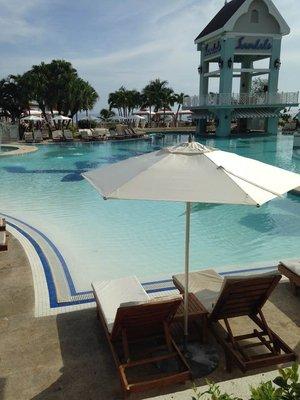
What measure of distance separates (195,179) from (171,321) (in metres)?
1.45

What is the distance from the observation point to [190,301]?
4133 millimetres

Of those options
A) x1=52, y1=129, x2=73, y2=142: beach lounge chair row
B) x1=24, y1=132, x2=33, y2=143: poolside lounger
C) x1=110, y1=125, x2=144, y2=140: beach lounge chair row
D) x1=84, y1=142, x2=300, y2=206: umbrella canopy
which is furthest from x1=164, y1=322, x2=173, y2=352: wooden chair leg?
x1=110, y1=125, x2=144, y2=140: beach lounge chair row

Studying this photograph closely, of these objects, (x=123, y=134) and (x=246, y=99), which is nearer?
(x=123, y=134)

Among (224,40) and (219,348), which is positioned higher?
(224,40)

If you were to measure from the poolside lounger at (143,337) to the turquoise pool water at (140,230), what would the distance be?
2.20 meters

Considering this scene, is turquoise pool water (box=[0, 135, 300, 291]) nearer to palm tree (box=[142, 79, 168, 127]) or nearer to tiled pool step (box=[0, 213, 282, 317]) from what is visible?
tiled pool step (box=[0, 213, 282, 317])

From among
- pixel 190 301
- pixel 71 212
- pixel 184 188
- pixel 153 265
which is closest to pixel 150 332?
pixel 190 301

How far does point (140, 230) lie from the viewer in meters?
8.83

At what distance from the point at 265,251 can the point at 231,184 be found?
5015 mm

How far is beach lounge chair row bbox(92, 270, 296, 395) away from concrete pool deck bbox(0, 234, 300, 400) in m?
0.13

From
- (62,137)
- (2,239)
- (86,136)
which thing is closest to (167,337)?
(2,239)

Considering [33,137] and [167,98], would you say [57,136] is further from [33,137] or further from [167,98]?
[167,98]

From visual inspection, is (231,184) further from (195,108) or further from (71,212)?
(195,108)

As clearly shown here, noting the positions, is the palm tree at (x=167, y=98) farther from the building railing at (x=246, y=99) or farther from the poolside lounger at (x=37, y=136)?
the poolside lounger at (x=37, y=136)
